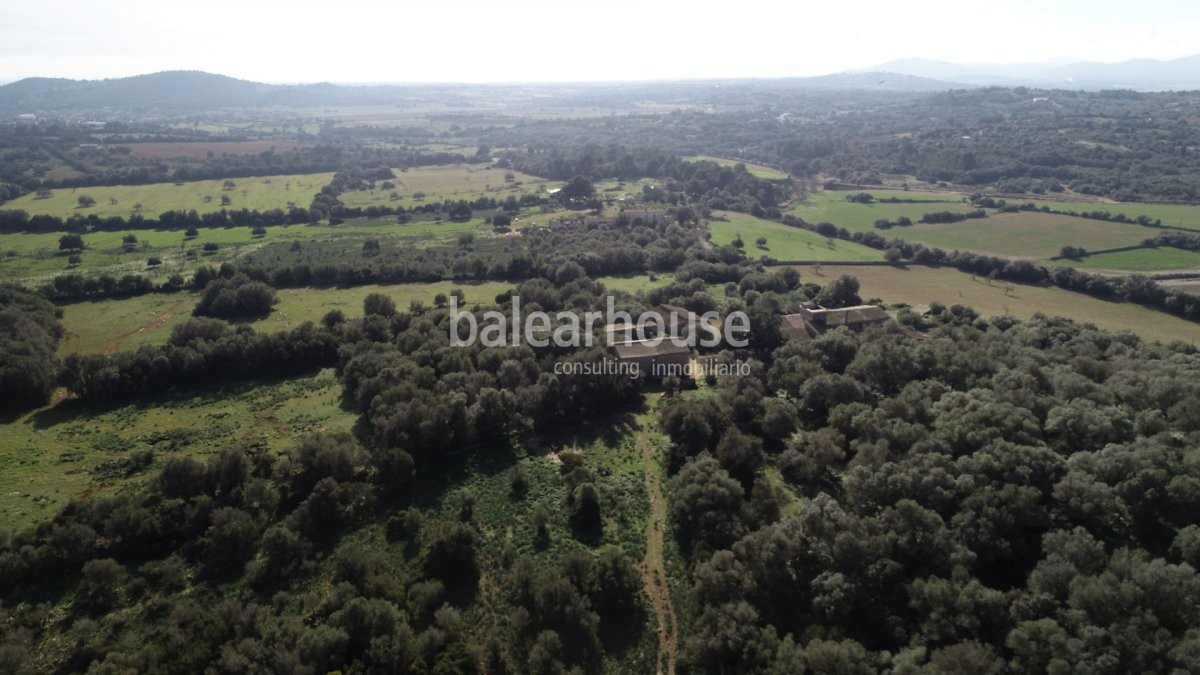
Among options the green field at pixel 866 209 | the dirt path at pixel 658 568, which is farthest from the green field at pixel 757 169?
the dirt path at pixel 658 568

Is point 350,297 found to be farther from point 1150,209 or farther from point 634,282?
point 1150,209

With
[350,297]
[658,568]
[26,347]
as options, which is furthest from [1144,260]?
[26,347]

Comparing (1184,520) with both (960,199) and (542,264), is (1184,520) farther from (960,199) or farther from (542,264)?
(960,199)

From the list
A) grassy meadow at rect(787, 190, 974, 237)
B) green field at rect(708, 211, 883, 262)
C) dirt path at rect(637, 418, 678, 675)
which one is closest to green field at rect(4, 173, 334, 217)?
green field at rect(708, 211, 883, 262)

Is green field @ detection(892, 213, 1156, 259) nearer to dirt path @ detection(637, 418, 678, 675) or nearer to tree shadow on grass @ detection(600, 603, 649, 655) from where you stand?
dirt path @ detection(637, 418, 678, 675)

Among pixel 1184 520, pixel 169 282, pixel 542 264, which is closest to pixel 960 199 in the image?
pixel 542 264
